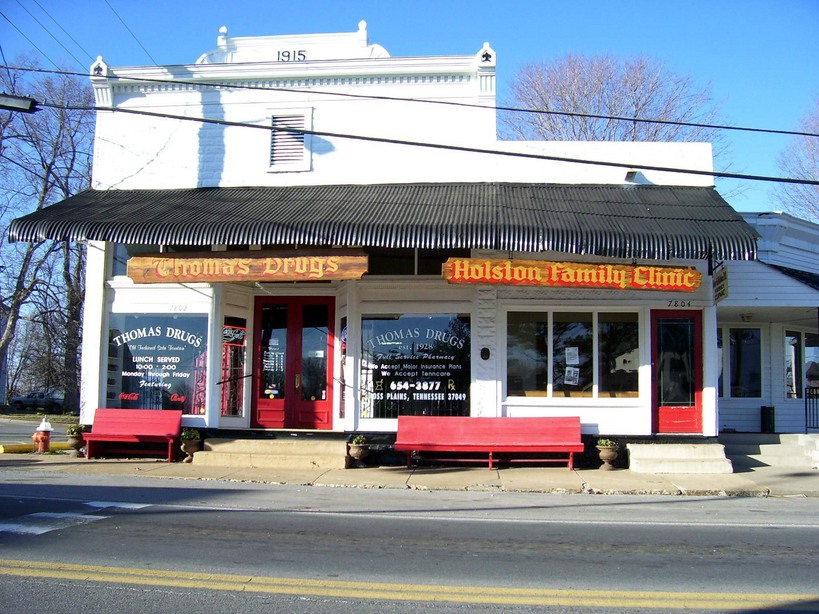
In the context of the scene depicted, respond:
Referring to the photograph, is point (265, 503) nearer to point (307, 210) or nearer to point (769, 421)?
point (307, 210)

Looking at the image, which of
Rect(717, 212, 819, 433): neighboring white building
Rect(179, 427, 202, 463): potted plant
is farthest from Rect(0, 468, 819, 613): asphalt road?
Rect(717, 212, 819, 433): neighboring white building

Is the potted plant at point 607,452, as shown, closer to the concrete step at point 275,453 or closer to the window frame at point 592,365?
the window frame at point 592,365

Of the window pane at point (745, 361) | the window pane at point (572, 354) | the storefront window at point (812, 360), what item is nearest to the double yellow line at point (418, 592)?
the window pane at point (572, 354)

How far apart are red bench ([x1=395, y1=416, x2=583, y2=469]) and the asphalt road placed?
2658 millimetres

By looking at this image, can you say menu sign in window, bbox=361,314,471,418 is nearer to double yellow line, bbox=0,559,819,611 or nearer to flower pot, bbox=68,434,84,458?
flower pot, bbox=68,434,84,458

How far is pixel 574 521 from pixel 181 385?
28.9ft

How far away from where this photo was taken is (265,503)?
10023 millimetres

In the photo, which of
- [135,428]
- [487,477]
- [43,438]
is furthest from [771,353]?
[43,438]

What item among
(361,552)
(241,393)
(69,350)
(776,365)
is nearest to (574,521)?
(361,552)

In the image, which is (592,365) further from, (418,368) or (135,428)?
(135,428)

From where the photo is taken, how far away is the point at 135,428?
14320 millimetres

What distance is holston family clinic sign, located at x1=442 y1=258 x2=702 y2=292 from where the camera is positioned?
13.0 metres

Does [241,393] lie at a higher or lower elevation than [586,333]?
lower

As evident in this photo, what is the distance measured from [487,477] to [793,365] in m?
9.59
